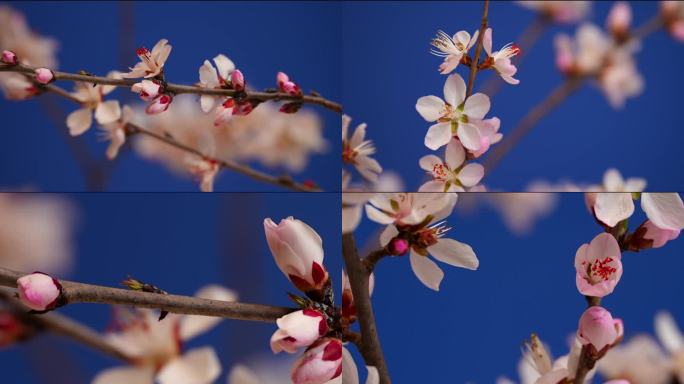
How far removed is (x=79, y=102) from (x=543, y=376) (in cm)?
72

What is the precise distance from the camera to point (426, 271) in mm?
889

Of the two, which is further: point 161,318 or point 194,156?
point 194,156

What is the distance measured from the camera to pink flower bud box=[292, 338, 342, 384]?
84 cm

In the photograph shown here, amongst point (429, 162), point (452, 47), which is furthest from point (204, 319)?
point (452, 47)

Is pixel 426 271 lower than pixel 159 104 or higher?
lower

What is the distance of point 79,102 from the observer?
0.92 metres

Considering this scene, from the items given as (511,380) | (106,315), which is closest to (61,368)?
(106,315)

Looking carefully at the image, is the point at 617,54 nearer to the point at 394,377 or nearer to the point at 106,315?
the point at 394,377

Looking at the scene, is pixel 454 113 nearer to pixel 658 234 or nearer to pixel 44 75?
pixel 658 234

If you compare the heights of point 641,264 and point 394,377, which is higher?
point 641,264

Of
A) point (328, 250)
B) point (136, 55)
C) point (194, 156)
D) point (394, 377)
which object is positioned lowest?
point (394, 377)

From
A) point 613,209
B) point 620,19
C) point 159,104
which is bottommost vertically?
point 613,209

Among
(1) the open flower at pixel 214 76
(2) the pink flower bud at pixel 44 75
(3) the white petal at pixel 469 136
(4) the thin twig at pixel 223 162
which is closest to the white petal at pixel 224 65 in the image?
(1) the open flower at pixel 214 76

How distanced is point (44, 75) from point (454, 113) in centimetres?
56
